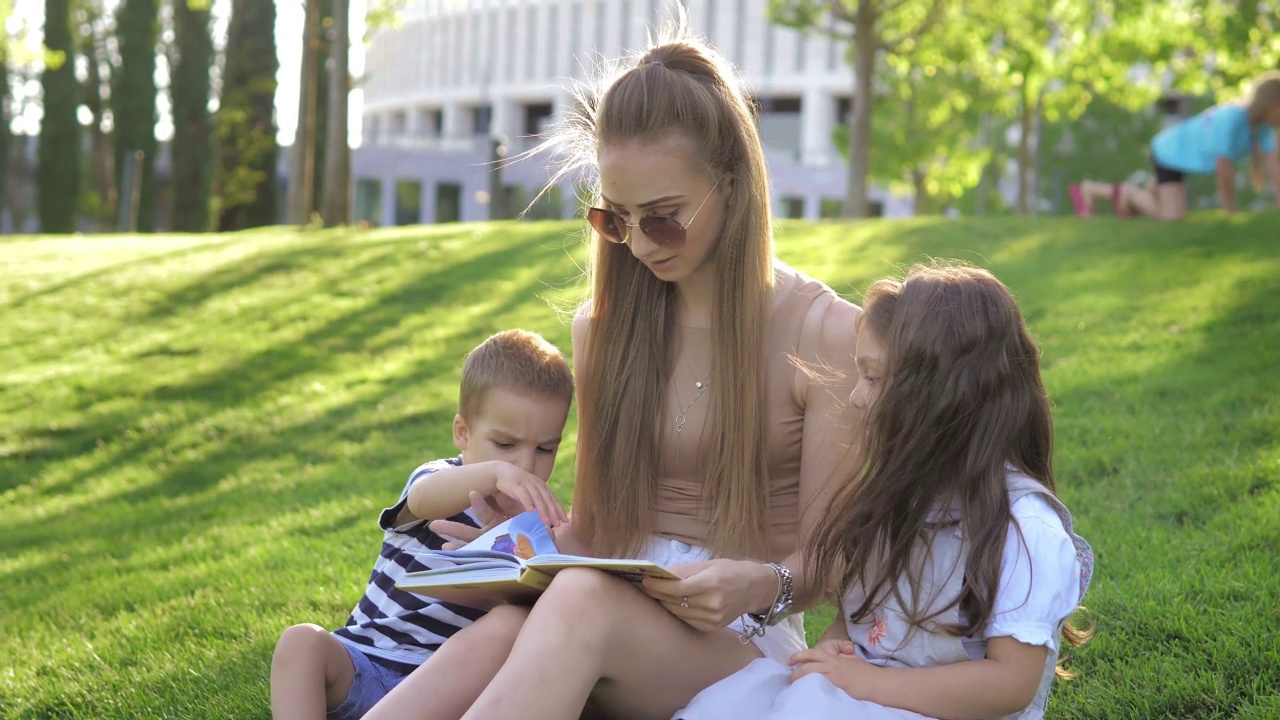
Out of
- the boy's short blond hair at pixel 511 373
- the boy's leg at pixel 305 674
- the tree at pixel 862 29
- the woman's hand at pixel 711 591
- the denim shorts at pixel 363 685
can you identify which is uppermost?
the tree at pixel 862 29

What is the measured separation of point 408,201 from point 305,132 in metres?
35.8

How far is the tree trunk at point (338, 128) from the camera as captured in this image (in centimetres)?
1491

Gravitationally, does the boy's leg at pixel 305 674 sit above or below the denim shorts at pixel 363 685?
above

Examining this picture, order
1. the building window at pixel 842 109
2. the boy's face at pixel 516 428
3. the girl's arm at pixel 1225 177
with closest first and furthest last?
the boy's face at pixel 516 428
the girl's arm at pixel 1225 177
the building window at pixel 842 109

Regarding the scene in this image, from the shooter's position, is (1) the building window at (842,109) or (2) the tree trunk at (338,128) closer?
(2) the tree trunk at (338,128)

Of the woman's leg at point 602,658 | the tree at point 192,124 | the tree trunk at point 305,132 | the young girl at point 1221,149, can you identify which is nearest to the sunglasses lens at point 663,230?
the woman's leg at point 602,658

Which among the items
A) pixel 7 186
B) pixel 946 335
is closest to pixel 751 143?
pixel 946 335

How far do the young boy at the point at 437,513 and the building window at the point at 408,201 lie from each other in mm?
49156

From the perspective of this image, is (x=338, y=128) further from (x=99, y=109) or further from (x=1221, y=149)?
(x=99, y=109)

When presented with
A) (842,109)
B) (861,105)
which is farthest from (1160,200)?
(842,109)

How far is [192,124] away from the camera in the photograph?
29516mm

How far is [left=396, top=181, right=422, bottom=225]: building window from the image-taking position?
170 ft

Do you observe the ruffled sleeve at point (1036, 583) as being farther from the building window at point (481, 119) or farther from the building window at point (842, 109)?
the building window at point (481, 119)

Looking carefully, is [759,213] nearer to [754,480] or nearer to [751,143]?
[751,143]
